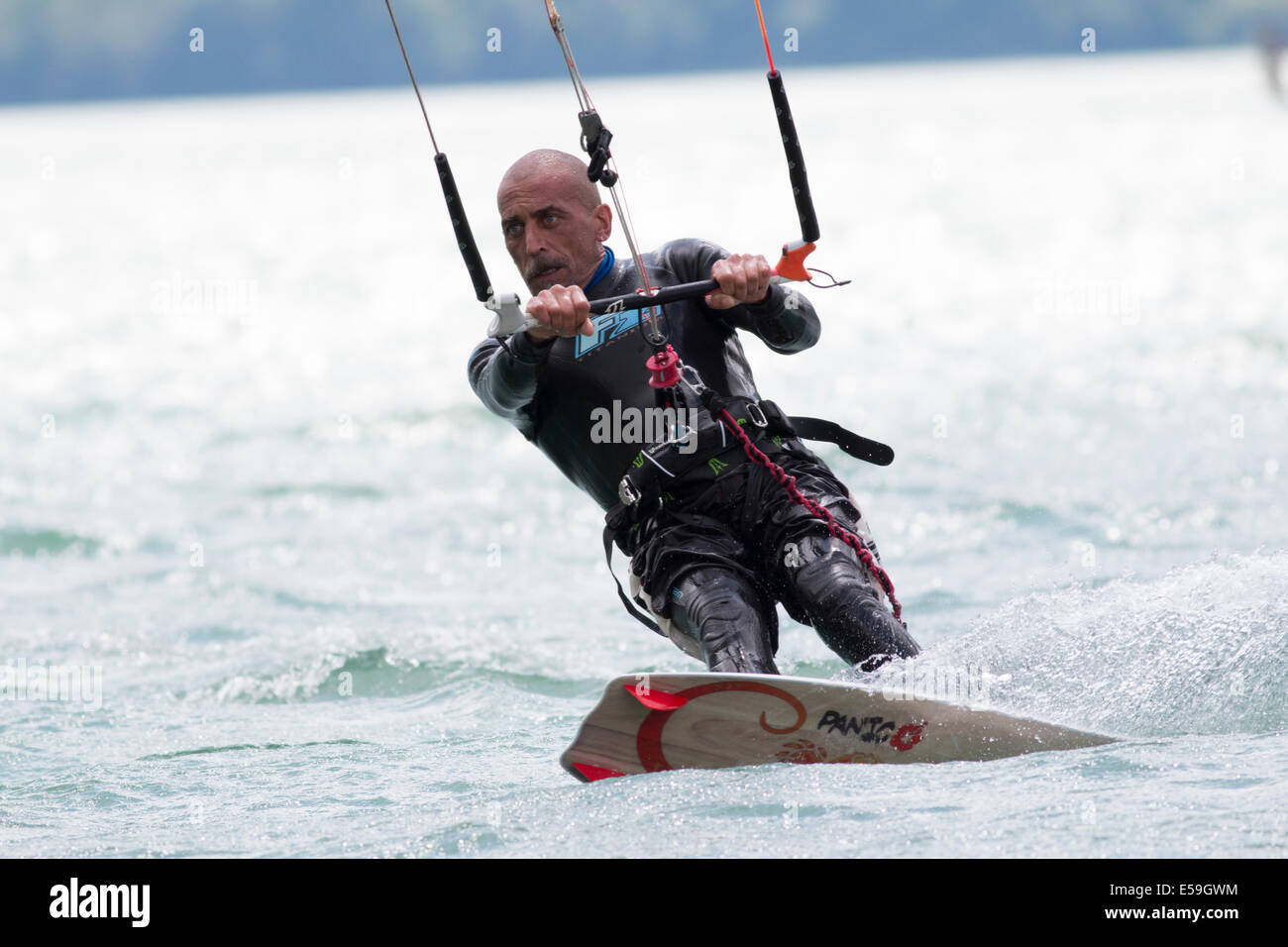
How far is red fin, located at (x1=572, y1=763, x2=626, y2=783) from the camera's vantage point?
159 inches

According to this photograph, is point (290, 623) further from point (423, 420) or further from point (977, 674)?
point (423, 420)

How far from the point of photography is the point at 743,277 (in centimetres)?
403

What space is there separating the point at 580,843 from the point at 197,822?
1.24 metres

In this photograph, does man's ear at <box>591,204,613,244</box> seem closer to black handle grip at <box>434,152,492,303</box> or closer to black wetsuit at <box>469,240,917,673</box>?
black wetsuit at <box>469,240,917,673</box>

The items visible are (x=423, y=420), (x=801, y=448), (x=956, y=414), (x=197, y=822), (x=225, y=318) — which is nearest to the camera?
(x=197, y=822)

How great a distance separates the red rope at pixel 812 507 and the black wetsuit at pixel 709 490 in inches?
1.1

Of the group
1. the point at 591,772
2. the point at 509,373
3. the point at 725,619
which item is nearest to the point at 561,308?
the point at 509,373

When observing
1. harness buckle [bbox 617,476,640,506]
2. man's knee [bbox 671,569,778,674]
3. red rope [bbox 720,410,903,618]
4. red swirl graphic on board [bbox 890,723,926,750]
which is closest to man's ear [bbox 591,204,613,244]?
red rope [bbox 720,410,903,618]

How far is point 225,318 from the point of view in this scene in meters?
19.1

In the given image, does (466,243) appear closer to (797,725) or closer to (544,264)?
(544,264)

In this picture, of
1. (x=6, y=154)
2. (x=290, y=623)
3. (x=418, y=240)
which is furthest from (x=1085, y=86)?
(x=290, y=623)

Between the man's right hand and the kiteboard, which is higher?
the man's right hand

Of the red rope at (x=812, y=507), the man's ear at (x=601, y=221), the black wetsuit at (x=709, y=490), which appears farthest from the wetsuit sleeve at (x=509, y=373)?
the red rope at (x=812, y=507)
